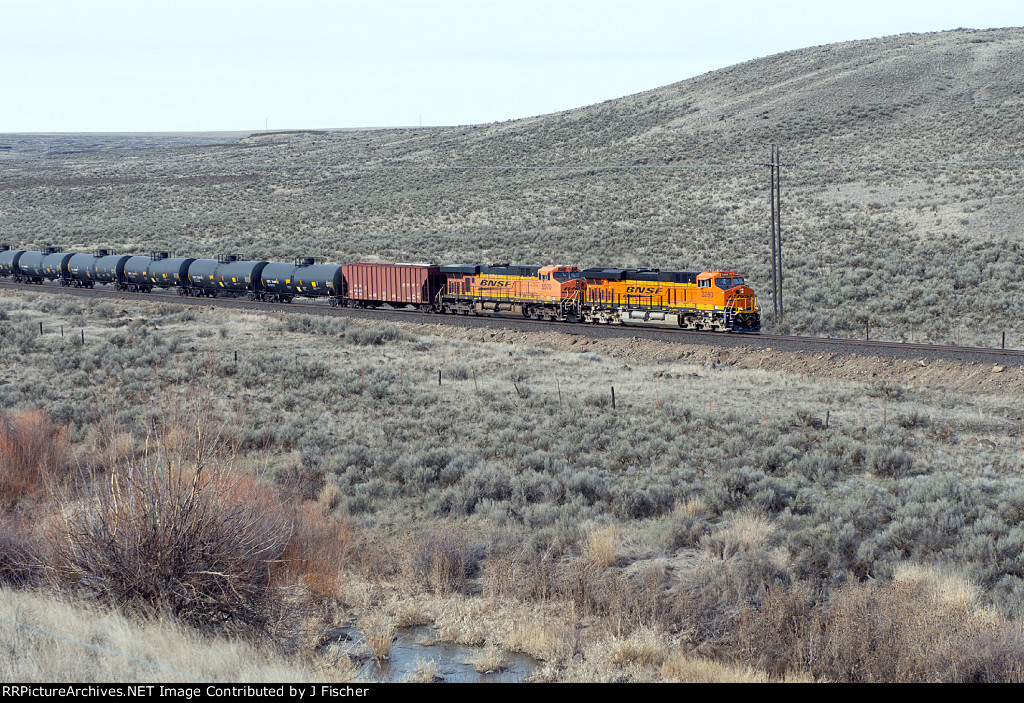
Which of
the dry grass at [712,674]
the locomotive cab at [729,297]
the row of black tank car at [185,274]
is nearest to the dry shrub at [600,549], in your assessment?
the dry grass at [712,674]

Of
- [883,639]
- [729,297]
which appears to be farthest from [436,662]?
[729,297]

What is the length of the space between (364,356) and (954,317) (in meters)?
25.7

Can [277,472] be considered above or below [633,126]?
below

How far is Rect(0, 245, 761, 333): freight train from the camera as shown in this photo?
34.8 m

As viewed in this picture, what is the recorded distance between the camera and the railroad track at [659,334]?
91.0 ft

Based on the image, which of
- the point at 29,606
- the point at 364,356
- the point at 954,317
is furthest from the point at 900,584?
the point at 954,317

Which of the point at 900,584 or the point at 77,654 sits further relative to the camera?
the point at 900,584

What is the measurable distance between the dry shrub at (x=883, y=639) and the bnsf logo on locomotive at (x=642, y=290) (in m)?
24.9

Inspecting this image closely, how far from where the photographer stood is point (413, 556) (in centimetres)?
1367

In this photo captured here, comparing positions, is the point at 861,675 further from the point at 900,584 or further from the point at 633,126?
the point at 633,126

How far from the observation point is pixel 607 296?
37.4 metres

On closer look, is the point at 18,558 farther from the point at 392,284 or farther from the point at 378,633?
the point at 392,284

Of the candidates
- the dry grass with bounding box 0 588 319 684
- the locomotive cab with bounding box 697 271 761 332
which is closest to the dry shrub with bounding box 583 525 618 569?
the dry grass with bounding box 0 588 319 684

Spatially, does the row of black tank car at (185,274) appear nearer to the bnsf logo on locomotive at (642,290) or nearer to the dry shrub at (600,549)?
the bnsf logo on locomotive at (642,290)
